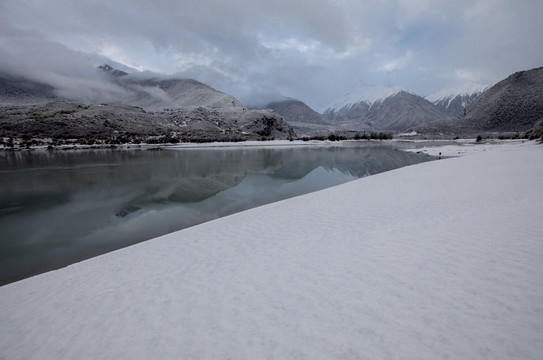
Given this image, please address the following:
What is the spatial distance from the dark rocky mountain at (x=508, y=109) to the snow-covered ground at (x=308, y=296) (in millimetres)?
177501

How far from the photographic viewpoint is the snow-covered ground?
323 centimetres

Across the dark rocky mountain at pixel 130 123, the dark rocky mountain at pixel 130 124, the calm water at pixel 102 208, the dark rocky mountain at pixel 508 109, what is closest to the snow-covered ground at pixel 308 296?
the calm water at pixel 102 208

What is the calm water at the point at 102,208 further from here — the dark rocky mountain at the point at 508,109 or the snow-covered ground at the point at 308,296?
the dark rocky mountain at the point at 508,109

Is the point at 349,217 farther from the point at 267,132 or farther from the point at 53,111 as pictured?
the point at 53,111

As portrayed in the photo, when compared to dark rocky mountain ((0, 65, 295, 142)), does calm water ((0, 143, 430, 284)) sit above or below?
below

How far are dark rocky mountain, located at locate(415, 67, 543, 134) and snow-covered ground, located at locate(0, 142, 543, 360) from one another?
178 metres

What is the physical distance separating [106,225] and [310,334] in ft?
36.4

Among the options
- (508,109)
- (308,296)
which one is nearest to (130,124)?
(308,296)

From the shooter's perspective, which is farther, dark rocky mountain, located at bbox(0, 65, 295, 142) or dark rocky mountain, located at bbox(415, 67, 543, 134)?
dark rocky mountain, located at bbox(415, 67, 543, 134)

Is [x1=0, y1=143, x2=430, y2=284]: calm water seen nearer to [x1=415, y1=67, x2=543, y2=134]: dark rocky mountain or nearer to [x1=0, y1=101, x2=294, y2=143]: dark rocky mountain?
[x1=0, y1=101, x2=294, y2=143]: dark rocky mountain

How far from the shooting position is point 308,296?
4.29 meters

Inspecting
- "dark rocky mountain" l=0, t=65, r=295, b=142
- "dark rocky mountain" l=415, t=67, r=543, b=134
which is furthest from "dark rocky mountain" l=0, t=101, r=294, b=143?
"dark rocky mountain" l=415, t=67, r=543, b=134

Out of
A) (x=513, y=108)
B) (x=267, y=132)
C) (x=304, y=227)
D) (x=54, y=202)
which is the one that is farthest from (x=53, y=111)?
(x=513, y=108)

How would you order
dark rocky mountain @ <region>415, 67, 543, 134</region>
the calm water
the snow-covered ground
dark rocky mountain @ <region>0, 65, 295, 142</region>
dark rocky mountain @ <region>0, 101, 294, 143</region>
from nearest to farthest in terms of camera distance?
the snow-covered ground < the calm water < dark rocky mountain @ <region>0, 101, 294, 143</region> < dark rocky mountain @ <region>0, 65, 295, 142</region> < dark rocky mountain @ <region>415, 67, 543, 134</region>
